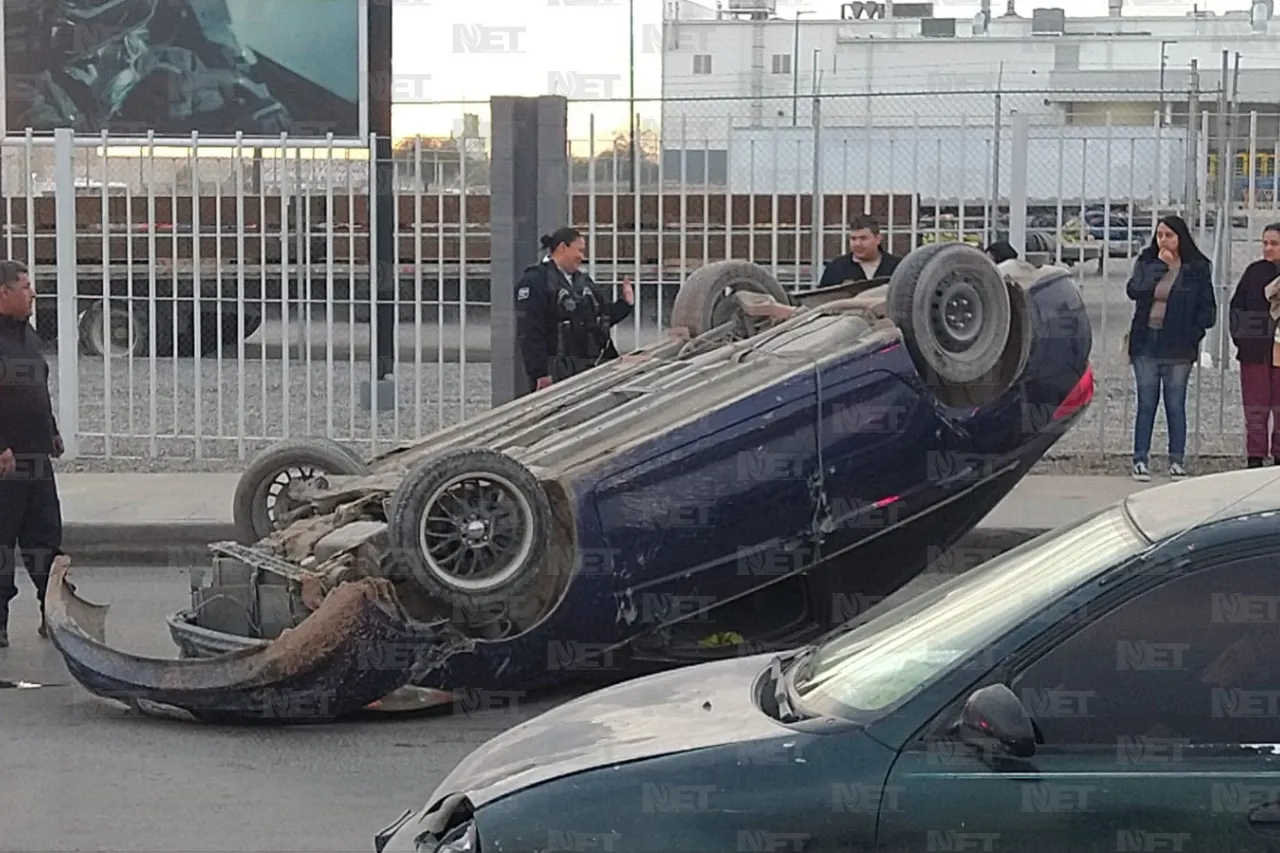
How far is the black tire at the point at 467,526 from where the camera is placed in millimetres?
7098

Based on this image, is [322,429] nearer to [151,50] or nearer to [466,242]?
[466,242]

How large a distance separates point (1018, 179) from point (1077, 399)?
182 inches

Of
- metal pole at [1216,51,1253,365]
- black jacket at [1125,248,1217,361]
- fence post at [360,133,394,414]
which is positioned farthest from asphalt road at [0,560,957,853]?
metal pole at [1216,51,1253,365]

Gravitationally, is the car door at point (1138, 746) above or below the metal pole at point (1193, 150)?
below

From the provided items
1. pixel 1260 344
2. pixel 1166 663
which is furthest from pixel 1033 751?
pixel 1260 344

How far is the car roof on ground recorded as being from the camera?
400 cm

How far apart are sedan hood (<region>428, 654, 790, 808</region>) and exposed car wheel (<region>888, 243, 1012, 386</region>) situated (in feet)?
10.7

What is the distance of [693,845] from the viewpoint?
3.81 m

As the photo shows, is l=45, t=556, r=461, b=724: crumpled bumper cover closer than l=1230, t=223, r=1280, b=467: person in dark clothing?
Yes

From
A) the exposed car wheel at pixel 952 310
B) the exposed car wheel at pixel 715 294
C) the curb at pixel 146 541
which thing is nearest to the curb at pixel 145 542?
the curb at pixel 146 541

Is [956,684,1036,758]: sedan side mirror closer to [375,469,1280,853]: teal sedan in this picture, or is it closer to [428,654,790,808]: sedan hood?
[375,469,1280,853]: teal sedan

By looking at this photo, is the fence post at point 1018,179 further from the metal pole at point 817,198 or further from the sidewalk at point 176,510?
the sidewalk at point 176,510

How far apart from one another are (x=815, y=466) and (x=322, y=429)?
24.9 feet

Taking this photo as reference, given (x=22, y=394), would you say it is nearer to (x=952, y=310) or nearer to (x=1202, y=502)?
(x=952, y=310)
